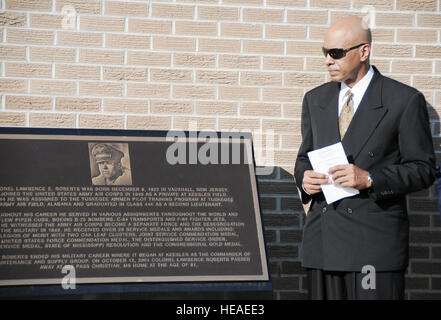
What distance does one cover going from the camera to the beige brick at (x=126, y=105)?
14.3ft

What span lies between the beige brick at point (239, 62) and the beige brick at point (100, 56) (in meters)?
0.80

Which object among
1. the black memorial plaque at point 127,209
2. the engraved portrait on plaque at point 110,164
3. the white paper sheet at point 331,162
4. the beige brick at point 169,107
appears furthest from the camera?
the beige brick at point 169,107

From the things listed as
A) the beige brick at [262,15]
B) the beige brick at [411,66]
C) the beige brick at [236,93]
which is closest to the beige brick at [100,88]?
the beige brick at [236,93]

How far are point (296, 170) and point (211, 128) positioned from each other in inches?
41.4

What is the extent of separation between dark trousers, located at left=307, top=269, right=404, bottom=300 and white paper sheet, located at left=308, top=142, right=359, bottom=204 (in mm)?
451

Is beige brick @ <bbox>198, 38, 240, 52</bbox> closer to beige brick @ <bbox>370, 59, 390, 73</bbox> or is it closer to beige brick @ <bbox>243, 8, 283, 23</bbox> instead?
beige brick @ <bbox>243, 8, 283, 23</bbox>

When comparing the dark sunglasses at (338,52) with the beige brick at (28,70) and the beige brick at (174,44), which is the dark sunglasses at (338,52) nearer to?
the beige brick at (174,44)

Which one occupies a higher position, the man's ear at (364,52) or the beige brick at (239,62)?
the beige brick at (239,62)

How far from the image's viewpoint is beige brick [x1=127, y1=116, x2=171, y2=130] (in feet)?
14.4

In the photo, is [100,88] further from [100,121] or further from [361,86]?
[361,86]

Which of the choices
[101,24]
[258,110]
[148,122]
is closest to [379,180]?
[258,110]

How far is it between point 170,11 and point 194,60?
427mm

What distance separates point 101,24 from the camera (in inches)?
172

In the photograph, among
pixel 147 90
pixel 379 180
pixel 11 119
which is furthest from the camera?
pixel 147 90
